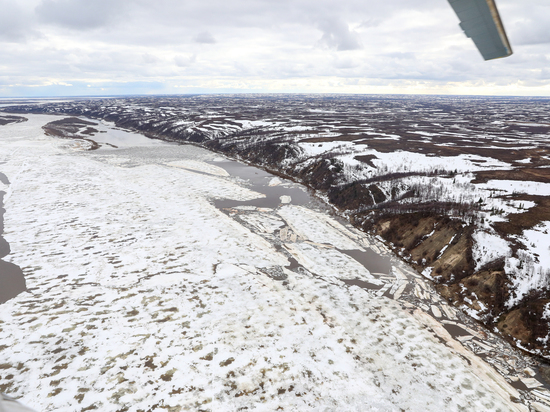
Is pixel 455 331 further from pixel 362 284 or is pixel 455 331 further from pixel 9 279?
pixel 9 279

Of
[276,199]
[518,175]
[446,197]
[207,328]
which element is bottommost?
[207,328]

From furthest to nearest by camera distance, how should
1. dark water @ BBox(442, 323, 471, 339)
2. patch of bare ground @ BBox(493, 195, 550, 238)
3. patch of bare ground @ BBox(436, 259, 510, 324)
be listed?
1. patch of bare ground @ BBox(493, 195, 550, 238)
2. patch of bare ground @ BBox(436, 259, 510, 324)
3. dark water @ BBox(442, 323, 471, 339)

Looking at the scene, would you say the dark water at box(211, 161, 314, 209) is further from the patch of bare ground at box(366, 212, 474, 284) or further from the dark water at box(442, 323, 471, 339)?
the dark water at box(442, 323, 471, 339)

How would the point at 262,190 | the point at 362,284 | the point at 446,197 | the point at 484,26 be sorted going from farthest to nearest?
1. the point at 262,190
2. the point at 446,197
3. the point at 362,284
4. the point at 484,26

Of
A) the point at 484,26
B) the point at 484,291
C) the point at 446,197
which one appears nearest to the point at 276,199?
the point at 446,197

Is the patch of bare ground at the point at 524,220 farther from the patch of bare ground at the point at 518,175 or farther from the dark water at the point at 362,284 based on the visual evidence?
the dark water at the point at 362,284

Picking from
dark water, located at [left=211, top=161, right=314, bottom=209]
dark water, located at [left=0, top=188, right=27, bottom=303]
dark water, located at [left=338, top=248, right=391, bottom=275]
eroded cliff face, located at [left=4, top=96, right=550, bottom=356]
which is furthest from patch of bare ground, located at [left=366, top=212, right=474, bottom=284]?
dark water, located at [left=0, top=188, right=27, bottom=303]
